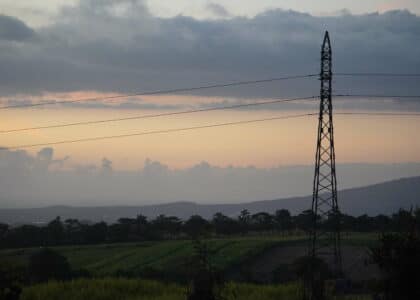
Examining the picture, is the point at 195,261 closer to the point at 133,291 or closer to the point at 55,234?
the point at 133,291

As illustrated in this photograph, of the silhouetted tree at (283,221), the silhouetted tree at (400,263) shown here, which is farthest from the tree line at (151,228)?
the silhouetted tree at (400,263)

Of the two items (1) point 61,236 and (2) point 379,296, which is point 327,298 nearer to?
(2) point 379,296

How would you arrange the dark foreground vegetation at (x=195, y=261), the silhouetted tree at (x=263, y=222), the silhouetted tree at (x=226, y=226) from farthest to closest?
the silhouetted tree at (x=263, y=222)
the silhouetted tree at (x=226, y=226)
the dark foreground vegetation at (x=195, y=261)

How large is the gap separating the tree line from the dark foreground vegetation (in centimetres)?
18

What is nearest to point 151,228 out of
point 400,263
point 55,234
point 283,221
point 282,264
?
point 55,234

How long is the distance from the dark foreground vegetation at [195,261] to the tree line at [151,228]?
176mm

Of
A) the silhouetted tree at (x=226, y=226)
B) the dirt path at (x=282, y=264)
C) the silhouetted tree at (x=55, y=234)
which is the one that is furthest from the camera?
the silhouetted tree at (x=226, y=226)

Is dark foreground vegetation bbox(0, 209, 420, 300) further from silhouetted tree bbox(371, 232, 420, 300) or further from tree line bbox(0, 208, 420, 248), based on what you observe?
tree line bbox(0, 208, 420, 248)

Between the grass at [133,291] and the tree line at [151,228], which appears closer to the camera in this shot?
the grass at [133,291]

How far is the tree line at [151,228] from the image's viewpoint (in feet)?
292

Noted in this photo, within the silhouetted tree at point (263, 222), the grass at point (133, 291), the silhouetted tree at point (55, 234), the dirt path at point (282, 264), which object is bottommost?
the dirt path at point (282, 264)

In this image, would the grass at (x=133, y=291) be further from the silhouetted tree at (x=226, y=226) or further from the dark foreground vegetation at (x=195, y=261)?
the silhouetted tree at (x=226, y=226)

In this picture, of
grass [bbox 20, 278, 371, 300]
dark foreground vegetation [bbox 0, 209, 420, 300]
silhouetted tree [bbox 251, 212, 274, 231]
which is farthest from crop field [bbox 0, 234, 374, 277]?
silhouetted tree [bbox 251, 212, 274, 231]

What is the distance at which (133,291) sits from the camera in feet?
90.2
